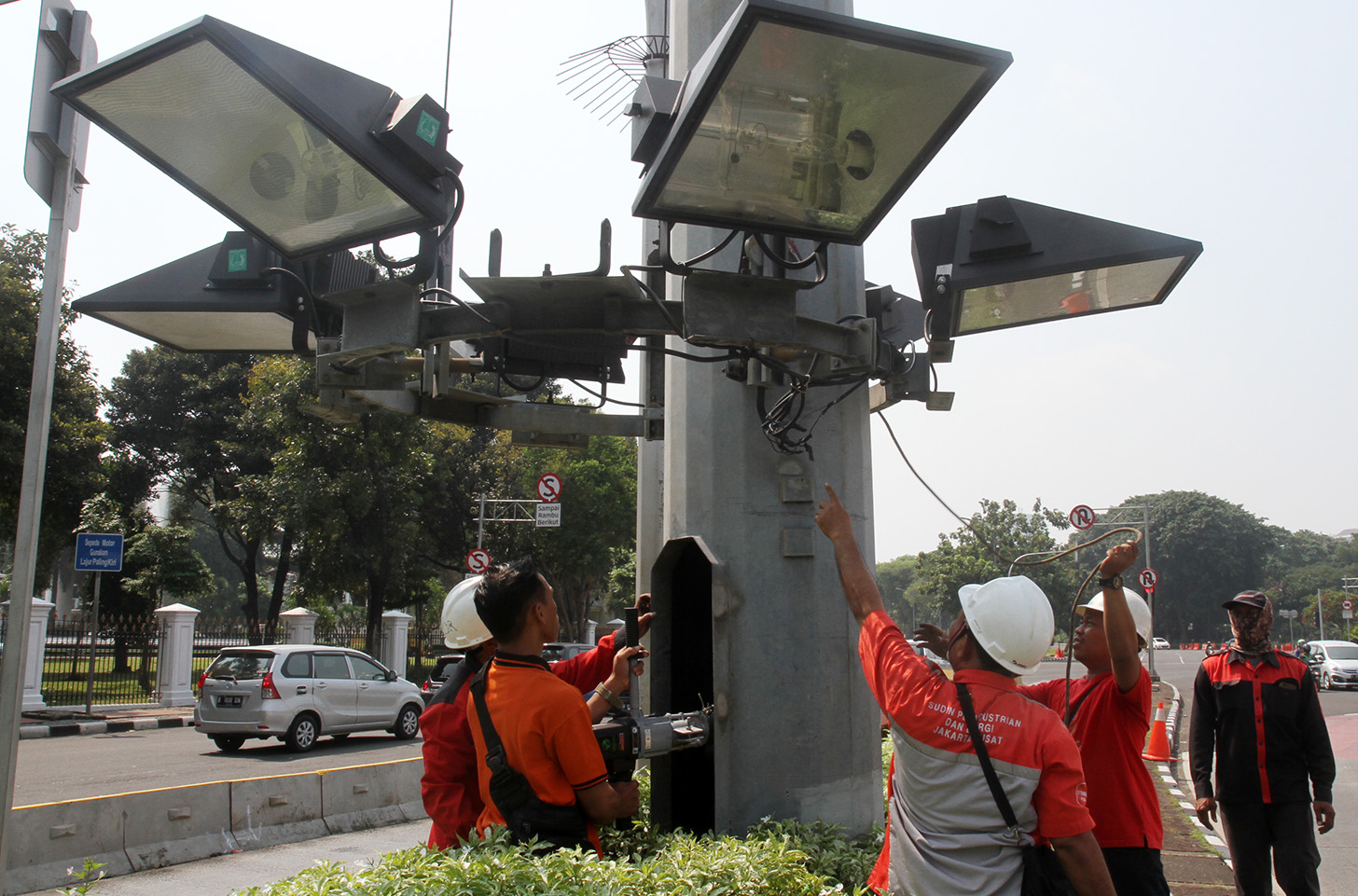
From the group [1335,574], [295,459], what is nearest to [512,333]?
[295,459]

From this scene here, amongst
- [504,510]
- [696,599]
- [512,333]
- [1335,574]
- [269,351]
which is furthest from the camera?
[1335,574]

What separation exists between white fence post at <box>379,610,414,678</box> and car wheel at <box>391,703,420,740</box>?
11.6 metres

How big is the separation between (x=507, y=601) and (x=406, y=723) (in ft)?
49.6

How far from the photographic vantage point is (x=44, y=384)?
4.19 m

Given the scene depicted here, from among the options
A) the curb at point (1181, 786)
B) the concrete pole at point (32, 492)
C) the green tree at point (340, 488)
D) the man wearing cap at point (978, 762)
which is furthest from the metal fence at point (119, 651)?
the man wearing cap at point (978, 762)

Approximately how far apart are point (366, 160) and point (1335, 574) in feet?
391

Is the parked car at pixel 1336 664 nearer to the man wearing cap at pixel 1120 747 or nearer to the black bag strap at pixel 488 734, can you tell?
the man wearing cap at pixel 1120 747

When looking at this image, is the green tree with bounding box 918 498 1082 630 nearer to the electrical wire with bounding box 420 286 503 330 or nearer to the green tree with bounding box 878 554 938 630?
the electrical wire with bounding box 420 286 503 330

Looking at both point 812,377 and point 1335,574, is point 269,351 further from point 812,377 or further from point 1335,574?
point 1335,574

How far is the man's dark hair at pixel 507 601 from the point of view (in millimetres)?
3086

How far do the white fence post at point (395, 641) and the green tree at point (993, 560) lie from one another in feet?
94.7

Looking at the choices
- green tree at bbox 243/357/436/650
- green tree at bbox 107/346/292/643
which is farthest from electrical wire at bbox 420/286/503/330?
green tree at bbox 107/346/292/643

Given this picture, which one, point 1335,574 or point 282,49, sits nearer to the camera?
point 282,49

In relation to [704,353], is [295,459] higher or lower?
higher
